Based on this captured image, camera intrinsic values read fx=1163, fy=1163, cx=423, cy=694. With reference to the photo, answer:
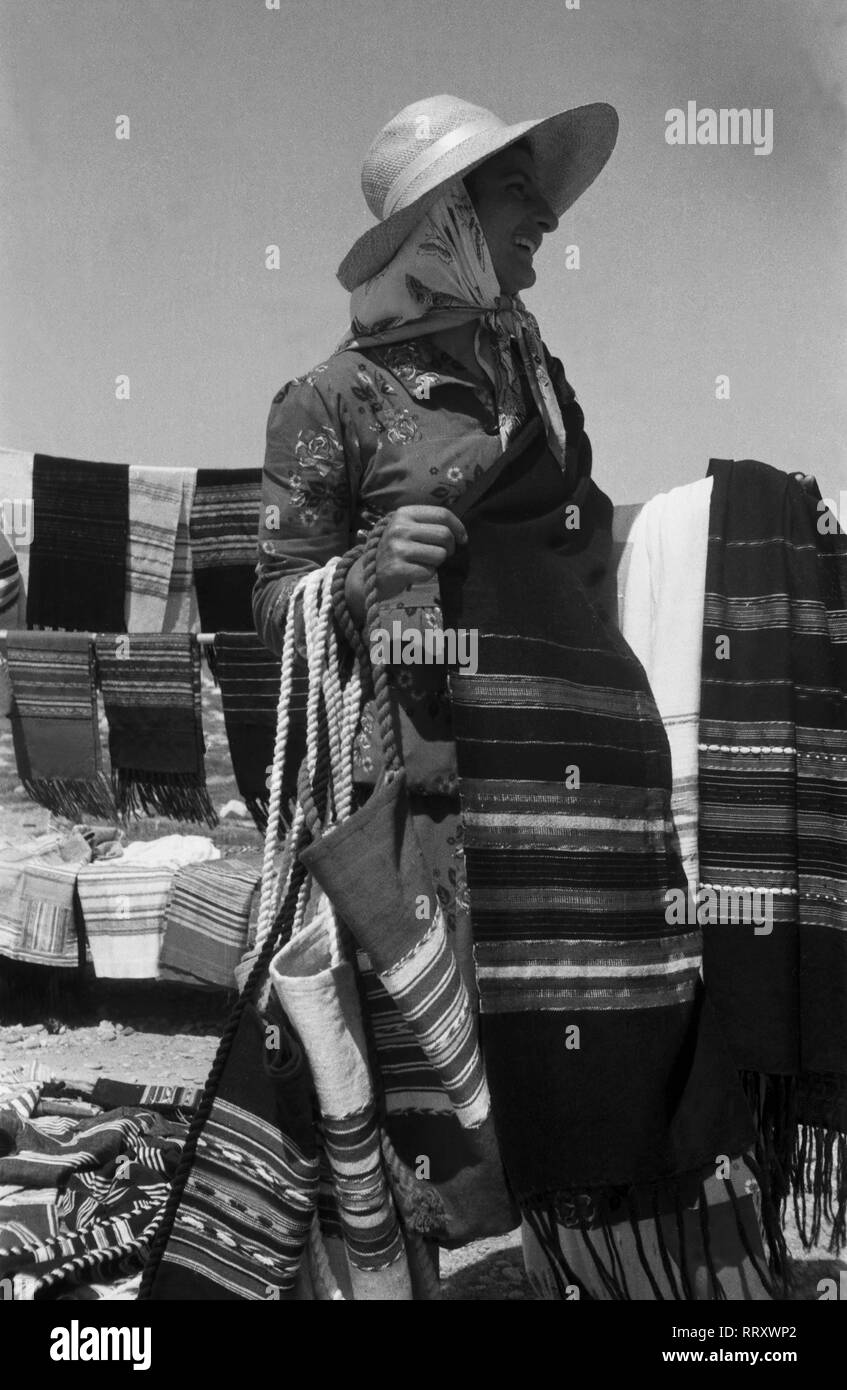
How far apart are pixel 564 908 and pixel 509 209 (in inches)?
38.3

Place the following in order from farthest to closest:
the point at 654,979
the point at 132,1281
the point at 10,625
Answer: the point at 10,625 < the point at 132,1281 < the point at 654,979

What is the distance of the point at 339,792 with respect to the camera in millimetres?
1404

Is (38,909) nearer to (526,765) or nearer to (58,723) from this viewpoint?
(58,723)

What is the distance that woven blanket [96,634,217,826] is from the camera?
12.7ft

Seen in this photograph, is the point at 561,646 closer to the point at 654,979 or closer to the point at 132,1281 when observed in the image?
the point at 654,979

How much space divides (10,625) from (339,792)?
113 inches

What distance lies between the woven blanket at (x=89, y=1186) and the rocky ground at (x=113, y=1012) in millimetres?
647

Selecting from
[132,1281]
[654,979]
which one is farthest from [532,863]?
[132,1281]

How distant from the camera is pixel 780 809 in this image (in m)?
1.63

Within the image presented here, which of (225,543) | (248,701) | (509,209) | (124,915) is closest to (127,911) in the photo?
(124,915)

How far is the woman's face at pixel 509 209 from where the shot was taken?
1641mm

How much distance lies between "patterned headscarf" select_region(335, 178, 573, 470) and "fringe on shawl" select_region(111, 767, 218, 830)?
2.56 metres

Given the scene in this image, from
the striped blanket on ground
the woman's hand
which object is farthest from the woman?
the striped blanket on ground
